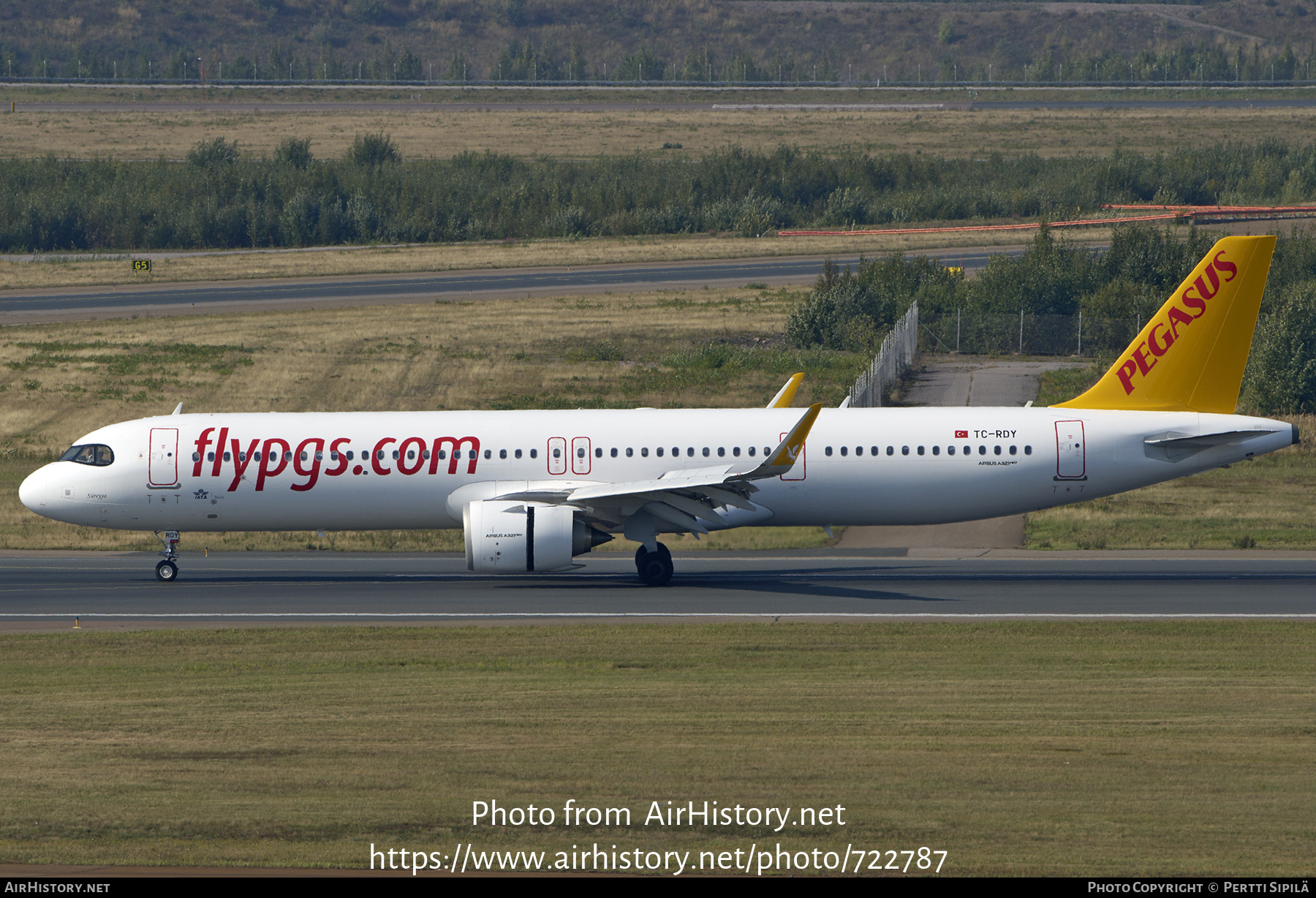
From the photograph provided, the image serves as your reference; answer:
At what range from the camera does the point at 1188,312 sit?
33.7 m

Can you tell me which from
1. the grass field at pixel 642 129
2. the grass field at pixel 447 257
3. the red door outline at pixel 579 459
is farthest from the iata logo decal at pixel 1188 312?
the grass field at pixel 642 129

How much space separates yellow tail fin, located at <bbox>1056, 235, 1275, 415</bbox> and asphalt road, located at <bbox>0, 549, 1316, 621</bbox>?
3998 millimetres

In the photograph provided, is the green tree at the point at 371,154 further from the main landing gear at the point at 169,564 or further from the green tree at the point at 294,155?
the main landing gear at the point at 169,564

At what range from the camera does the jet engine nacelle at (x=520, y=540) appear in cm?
3108

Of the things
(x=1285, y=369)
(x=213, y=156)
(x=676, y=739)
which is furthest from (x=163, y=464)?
(x=213, y=156)

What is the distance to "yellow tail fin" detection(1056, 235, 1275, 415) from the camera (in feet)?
110

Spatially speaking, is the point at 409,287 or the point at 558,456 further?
the point at 409,287

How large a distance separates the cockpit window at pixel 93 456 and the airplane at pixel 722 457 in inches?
1.8

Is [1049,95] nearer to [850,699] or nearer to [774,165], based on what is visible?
[774,165]

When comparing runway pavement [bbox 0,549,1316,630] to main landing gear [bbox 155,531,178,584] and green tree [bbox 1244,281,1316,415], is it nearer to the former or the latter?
main landing gear [bbox 155,531,178,584]

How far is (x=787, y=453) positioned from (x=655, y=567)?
467 centimetres

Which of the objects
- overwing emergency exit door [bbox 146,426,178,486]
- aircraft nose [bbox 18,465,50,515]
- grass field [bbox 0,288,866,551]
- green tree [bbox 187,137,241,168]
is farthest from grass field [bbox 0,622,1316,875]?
green tree [bbox 187,137,241,168]

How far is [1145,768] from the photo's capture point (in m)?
16.5

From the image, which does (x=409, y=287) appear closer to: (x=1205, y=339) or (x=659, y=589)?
(x=659, y=589)
